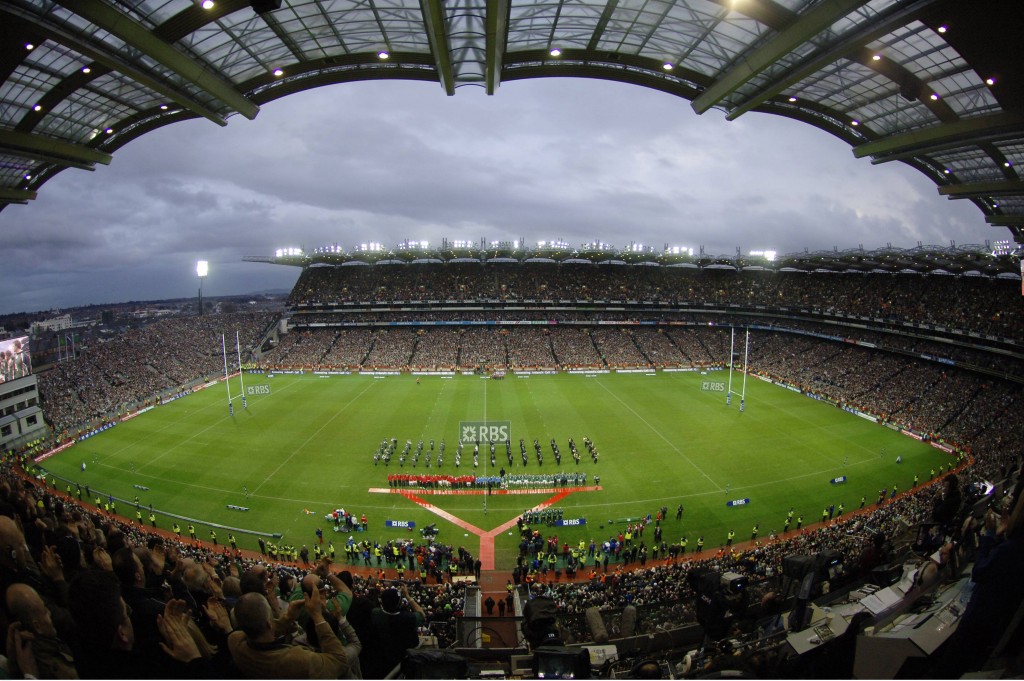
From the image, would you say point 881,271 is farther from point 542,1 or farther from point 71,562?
point 71,562

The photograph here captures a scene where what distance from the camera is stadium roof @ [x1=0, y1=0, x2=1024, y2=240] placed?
40.9ft

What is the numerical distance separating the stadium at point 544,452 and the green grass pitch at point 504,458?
27 cm

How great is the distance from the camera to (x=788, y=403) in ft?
145

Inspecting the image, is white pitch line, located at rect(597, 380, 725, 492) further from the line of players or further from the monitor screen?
the monitor screen

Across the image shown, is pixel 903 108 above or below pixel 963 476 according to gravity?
above

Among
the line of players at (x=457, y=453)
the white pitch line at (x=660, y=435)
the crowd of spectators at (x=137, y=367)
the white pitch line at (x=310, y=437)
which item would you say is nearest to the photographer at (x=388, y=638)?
the line of players at (x=457, y=453)

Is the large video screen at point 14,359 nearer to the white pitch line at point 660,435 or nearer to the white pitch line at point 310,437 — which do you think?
the white pitch line at point 310,437

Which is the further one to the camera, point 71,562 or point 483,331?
point 483,331

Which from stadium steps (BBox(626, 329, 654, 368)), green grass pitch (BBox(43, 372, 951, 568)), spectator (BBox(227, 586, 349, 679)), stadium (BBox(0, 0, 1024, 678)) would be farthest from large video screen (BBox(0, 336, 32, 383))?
stadium steps (BBox(626, 329, 654, 368))

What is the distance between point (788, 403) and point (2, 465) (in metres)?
60.6

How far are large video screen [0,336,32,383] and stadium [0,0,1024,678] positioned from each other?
0.38 meters

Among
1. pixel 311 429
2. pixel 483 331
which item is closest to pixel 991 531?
pixel 311 429

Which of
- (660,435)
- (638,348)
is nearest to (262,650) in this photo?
(660,435)

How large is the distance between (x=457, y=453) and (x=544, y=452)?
6.05m
